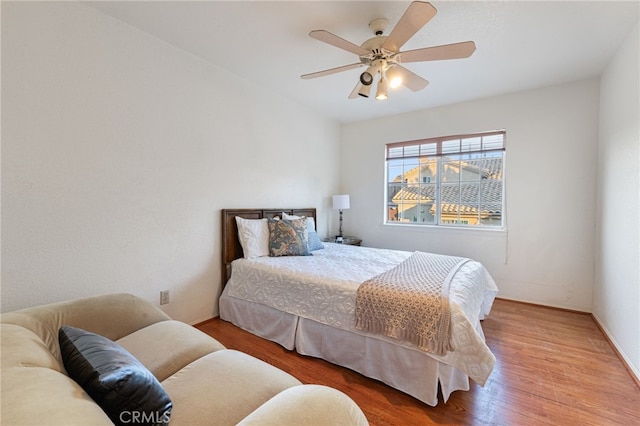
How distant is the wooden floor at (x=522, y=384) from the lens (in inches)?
64.5

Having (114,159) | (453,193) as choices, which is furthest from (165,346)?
(453,193)

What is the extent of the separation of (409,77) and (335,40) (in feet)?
2.55

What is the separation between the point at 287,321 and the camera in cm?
239

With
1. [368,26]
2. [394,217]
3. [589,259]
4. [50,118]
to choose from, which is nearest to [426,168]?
[394,217]

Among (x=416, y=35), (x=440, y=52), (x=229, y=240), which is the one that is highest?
(x=416, y=35)

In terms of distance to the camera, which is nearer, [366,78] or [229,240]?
[366,78]

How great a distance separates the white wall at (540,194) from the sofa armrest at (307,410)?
11.1ft

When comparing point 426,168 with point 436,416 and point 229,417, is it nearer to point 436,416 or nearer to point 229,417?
point 436,416

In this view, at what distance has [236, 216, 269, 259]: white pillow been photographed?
2926mm

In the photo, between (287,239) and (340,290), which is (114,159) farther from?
(340,290)

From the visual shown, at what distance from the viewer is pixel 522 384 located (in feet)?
6.30

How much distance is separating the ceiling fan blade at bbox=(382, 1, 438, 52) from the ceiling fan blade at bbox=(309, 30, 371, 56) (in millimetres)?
174

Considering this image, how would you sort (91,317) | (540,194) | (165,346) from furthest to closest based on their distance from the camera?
(540,194), (91,317), (165,346)

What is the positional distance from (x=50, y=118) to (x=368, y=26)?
2.36 m
